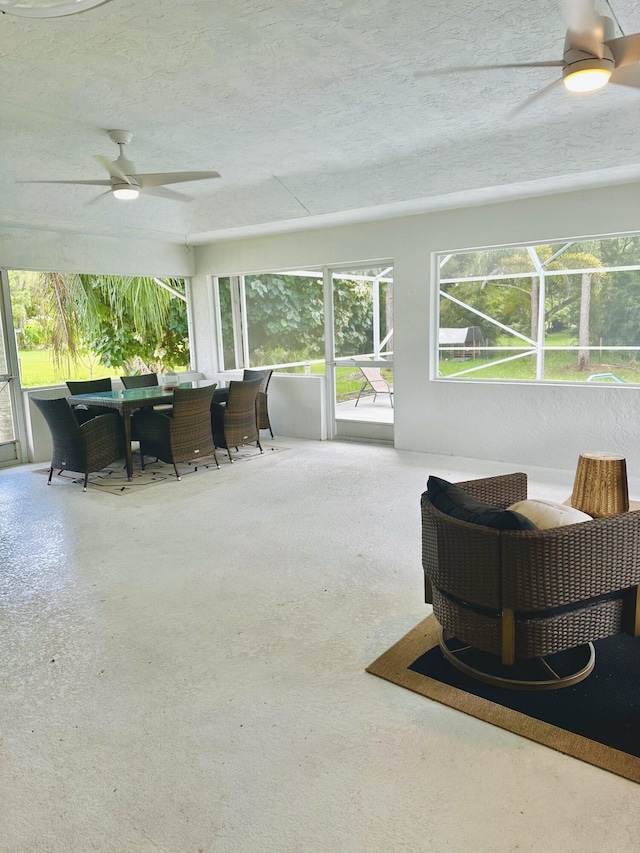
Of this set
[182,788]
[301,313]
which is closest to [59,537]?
[182,788]

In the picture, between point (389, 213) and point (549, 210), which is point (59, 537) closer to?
point (389, 213)

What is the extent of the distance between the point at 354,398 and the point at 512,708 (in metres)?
5.19

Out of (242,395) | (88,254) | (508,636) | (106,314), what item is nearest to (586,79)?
(508,636)

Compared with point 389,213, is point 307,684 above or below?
below

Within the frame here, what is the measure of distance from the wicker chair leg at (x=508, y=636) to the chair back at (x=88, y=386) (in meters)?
5.32

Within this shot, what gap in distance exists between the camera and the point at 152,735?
2020 mm

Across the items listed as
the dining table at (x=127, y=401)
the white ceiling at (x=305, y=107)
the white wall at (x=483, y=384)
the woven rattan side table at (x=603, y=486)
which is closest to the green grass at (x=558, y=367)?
the white wall at (x=483, y=384)

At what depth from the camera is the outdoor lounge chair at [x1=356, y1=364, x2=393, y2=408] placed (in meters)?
6.74

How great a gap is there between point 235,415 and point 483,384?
2.57m

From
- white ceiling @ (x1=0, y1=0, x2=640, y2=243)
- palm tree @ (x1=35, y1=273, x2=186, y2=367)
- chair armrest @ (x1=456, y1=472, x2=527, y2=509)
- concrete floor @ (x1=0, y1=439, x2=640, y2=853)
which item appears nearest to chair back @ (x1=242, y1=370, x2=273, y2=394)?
white ceiling @ (x1=0, y1=0, x2=640, y2=243)

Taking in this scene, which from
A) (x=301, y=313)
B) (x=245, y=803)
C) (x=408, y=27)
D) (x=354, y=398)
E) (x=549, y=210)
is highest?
(x=408, y=27)

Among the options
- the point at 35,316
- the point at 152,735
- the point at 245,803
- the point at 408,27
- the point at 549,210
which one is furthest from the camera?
the point at 35,316

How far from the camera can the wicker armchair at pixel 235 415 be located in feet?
19.6

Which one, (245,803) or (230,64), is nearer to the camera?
(245,803)
